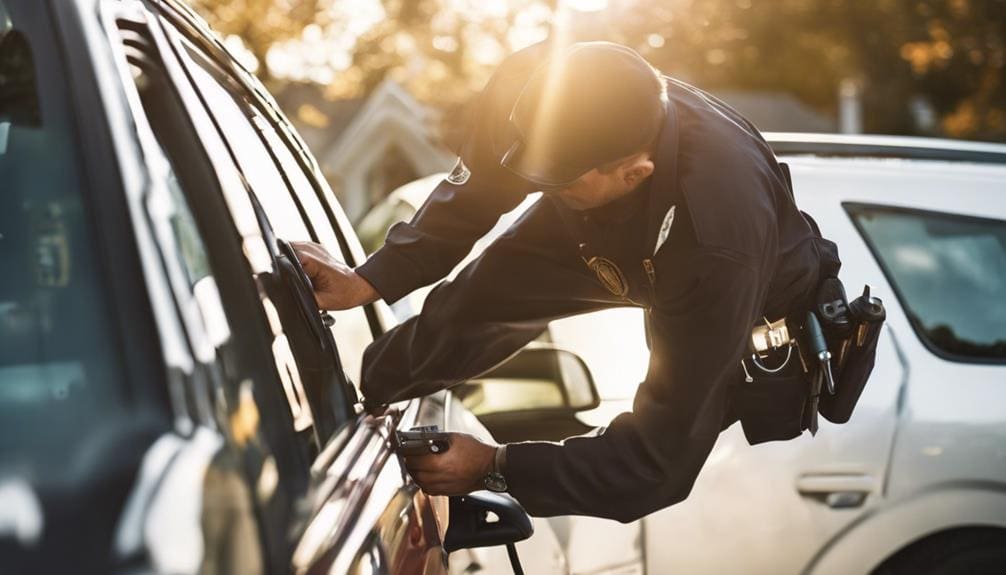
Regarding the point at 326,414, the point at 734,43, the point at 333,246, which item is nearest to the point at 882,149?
the point at 333,246

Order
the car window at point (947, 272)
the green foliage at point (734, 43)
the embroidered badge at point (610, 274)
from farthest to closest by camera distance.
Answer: the green foliage at point (734, 43) → the car window at point (947, 272) → the embroidered badge at point (610, 274)

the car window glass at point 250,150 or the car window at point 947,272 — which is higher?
the car window glass at point 250,150

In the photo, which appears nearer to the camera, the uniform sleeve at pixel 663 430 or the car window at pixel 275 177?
the car window at pixel 275 177

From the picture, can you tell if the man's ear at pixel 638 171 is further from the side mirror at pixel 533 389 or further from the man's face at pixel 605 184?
the side mirror at pixel 533 389

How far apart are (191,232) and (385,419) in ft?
2.86

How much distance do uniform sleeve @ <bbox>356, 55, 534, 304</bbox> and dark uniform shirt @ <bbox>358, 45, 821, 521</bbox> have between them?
0.19 meters


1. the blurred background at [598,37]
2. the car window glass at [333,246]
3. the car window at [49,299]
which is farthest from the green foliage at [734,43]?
the car window at [49,299]

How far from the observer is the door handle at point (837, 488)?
3.77m

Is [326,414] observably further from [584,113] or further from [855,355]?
[855,355]

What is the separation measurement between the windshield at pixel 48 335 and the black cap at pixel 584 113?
105 centimetres

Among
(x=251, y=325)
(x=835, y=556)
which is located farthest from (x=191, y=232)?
(x=835, y=556)

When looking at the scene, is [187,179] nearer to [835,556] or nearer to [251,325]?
[251,325]

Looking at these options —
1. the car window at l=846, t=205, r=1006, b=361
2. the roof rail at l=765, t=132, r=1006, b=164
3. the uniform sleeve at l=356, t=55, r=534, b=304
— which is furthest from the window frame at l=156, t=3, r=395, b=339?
the roof rail at l=765, t=132, r=1006, b=164

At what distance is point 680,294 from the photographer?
95.9 inches
